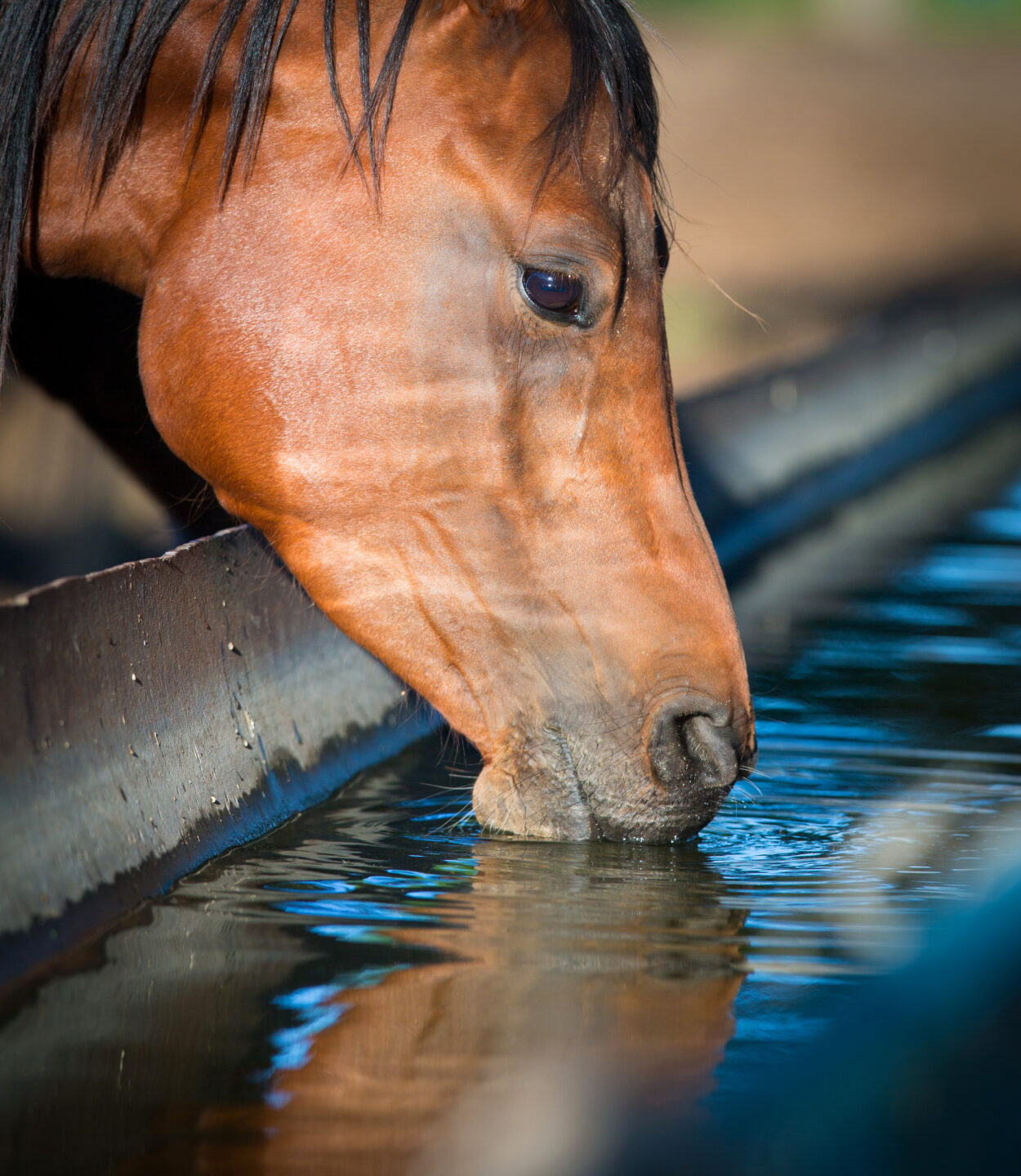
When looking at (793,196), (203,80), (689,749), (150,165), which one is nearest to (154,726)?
(689,749)

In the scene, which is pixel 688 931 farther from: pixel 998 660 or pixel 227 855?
pixel 998 660

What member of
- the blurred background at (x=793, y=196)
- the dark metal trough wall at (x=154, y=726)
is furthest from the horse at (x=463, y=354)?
the blurred background at (x=793, y=196)

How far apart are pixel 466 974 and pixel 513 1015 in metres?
0.16

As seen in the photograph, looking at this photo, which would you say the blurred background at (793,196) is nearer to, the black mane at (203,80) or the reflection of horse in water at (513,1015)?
the black mane at (203,80)

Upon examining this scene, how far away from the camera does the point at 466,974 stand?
231 centimetres

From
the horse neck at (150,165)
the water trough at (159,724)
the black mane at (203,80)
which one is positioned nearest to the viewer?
the water trough at (159,724)

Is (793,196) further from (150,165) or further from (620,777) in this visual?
(620,777)

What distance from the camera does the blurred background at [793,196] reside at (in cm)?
438

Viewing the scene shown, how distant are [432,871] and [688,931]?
0.52 m

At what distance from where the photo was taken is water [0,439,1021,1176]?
1.84m

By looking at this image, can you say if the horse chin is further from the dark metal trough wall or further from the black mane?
the black mane

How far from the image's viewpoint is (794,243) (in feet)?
77.9

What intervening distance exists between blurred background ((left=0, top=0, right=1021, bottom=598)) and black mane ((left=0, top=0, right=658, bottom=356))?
1.01 m

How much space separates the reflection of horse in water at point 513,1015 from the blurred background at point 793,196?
185 centimetres
